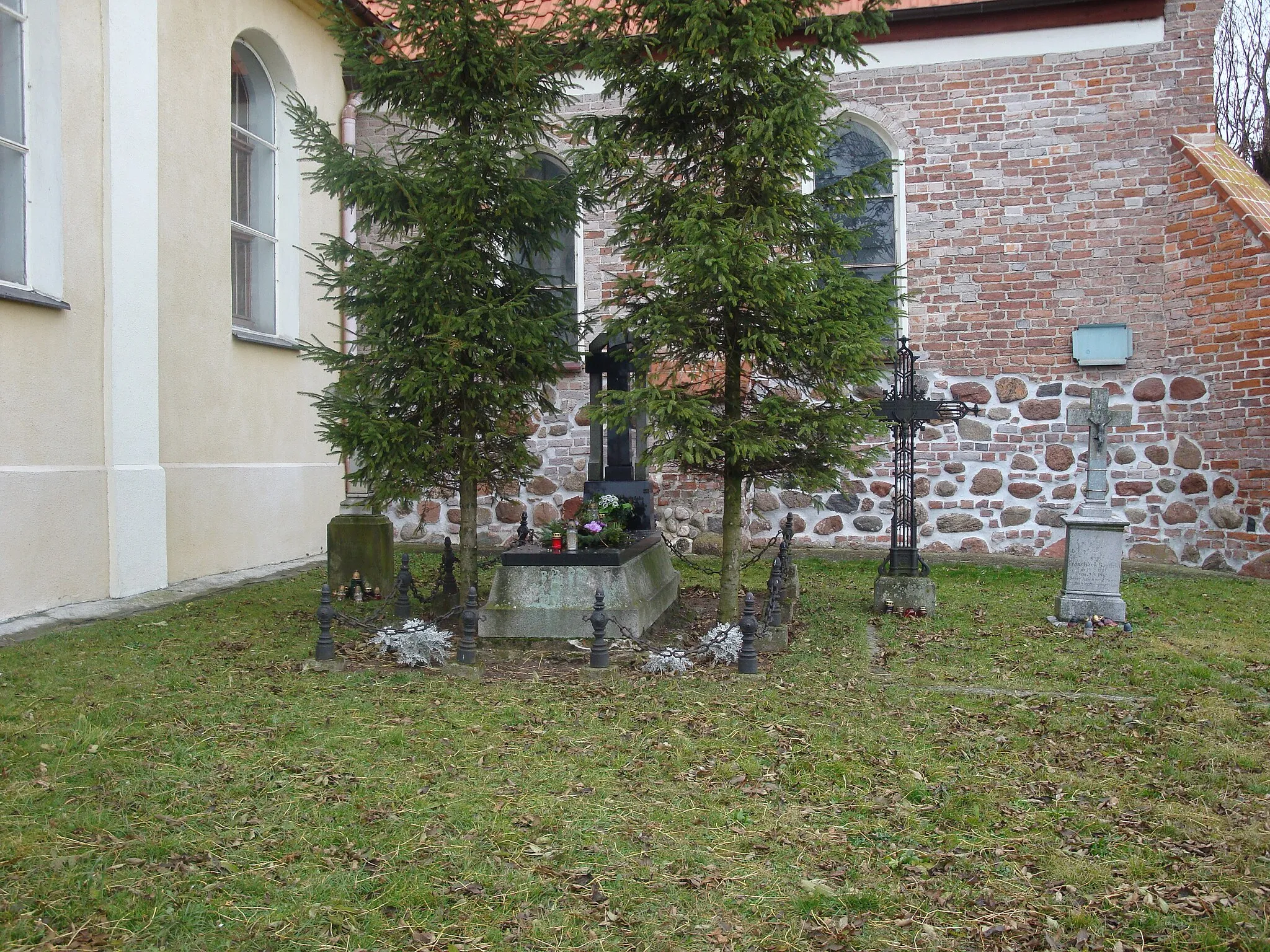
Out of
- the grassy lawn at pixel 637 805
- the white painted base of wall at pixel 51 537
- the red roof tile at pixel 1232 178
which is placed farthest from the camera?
the red roof tile at pixel 1232 178

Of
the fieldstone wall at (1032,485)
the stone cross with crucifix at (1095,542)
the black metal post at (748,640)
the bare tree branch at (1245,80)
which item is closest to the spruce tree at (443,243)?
the black metal post at (748,640)

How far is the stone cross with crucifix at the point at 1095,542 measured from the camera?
296 inches

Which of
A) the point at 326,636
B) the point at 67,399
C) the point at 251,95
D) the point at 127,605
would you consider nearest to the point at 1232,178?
the point at 326,636

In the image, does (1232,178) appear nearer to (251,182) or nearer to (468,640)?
(468,640)

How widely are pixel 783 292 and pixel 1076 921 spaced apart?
4044 mm

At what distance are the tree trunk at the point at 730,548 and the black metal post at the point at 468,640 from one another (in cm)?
194

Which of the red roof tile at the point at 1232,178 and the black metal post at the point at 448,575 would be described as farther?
the red roof tile at the point at 1232,178

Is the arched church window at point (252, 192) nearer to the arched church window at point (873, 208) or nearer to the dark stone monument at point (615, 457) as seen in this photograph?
the dark stone monument at point (615, 457)

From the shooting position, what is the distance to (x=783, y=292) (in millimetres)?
6062

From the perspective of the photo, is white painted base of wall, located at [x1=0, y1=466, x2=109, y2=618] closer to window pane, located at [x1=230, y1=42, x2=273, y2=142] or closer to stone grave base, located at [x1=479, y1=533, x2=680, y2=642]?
stone grave base, located at [x1=479, y1=533, x2=680, y2=642]

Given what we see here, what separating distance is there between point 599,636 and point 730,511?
150cm

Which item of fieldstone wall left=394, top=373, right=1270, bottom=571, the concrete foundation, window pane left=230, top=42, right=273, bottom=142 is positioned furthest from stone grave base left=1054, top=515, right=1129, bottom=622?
window pane left=230, top=42, right=273, bottom=142

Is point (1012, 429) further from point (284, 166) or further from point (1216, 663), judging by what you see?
point (284, 166)

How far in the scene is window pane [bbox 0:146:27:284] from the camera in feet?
24.1
